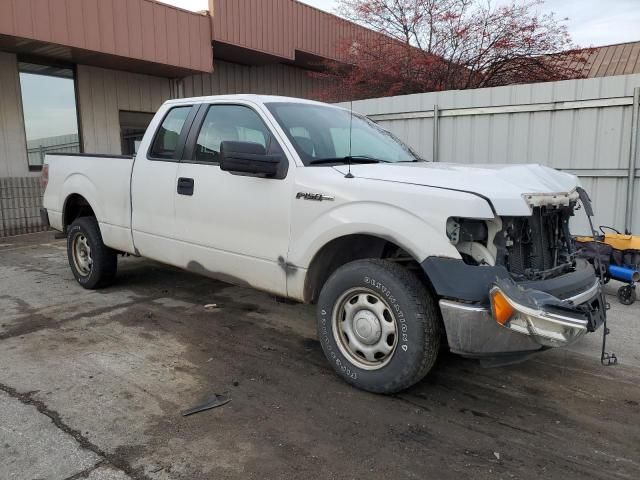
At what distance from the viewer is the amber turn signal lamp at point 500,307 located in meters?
2.74

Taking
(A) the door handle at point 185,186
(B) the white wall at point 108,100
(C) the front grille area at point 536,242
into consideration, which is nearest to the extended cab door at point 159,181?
(A) the door handle at point 185,186

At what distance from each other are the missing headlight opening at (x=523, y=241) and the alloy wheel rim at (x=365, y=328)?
2.09ft

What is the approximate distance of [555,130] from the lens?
732cm

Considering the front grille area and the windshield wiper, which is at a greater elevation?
the windshield wiper

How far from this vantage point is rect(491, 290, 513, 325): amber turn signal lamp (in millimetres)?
2738

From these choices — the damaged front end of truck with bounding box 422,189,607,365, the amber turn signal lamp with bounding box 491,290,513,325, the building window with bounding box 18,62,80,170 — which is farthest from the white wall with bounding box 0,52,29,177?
the amber turn signal lamp with bounding box 491,290,513,325

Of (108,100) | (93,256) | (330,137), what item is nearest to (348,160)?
(330,137)

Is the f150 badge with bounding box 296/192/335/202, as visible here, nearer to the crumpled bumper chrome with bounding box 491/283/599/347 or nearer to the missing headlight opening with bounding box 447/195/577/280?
the missing headlight opening with bounding box 447/195/577/280

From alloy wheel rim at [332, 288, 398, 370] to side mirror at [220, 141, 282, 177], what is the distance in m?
1.06

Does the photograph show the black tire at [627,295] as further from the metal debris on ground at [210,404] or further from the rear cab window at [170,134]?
the rear cab window at [170,134]

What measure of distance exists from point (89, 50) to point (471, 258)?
30.8ft

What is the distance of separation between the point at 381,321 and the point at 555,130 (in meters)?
5.45

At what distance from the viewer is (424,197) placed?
301 centimetres

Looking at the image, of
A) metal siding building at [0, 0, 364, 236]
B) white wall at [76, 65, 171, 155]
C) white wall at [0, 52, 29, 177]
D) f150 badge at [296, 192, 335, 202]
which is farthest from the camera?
white wall at [76, 65, 171, 155]
